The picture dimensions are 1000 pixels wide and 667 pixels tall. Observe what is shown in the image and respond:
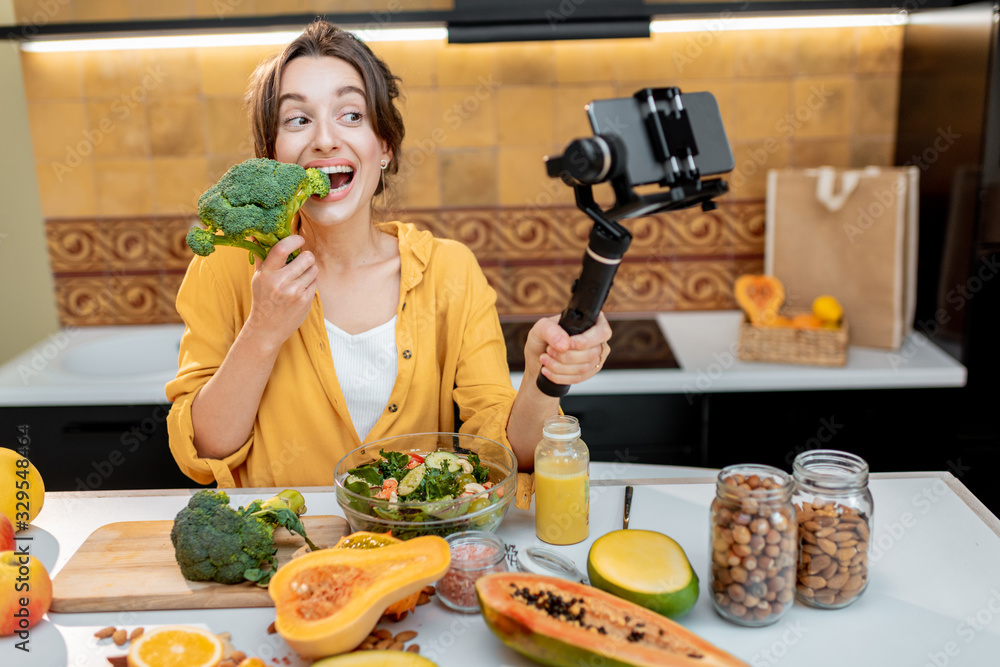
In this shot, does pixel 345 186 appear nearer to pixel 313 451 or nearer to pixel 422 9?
pixel 313 451

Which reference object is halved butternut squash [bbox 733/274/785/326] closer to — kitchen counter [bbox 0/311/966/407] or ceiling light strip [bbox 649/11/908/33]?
kitchen counter [bbox 0/311/966/407]

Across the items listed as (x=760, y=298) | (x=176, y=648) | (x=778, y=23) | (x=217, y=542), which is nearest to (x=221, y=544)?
(x=217, y=542)

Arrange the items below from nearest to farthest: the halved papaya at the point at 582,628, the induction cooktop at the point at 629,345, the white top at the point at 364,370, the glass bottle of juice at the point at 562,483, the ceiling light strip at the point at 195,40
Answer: the halved papaya at the point at 582,628 < the glass bottle of juice at the point at 562,483 < the white top at the point at 364,370 < the induction cooktop at the point at 629,345 < the ceiling light strip at the point at 195,40

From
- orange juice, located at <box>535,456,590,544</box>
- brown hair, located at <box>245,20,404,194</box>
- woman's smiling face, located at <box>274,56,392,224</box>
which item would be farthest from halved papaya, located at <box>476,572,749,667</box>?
brown hair, located at <box>245,20,404,194</box>

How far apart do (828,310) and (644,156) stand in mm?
1536

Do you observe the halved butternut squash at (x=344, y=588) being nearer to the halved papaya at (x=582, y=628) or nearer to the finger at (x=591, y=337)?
the halved papaya at (x=582, y=628)

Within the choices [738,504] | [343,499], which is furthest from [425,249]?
[738,504]

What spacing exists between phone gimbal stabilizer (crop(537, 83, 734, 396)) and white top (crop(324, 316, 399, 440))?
28.0 inches

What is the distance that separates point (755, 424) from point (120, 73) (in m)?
2.11

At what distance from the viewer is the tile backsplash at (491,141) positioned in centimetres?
242

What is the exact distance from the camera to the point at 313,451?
4.90 ft

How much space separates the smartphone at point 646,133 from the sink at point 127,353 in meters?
1.91

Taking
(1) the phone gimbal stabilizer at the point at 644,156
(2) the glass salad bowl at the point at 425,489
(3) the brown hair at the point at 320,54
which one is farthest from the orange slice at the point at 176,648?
(3) the brown hair at the point at 320,54

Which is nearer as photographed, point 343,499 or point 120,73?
point 343,499
